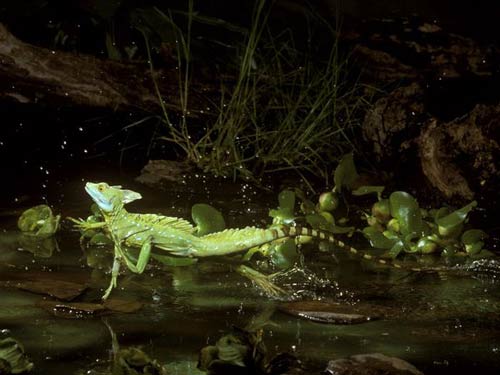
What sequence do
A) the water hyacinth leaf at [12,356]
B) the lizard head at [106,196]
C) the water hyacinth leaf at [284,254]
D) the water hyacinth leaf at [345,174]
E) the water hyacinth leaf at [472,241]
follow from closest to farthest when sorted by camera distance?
1. the water hyacinth leaf at [12,356]
2. the lizard head at [106,196]
3. the water hyacinth leaf at [284,254]
4. the water hyacinth leaf at [472,241]
5. the water hyacinth leaf at [345,174]

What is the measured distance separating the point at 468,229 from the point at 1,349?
356 centimetres

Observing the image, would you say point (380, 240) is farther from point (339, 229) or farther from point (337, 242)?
point (337, 242)

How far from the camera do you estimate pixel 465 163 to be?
19.4 feet

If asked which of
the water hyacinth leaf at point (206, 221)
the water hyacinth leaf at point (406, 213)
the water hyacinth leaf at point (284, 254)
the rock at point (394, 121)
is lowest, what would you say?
the water hyacinth leaf at point (284, 254)

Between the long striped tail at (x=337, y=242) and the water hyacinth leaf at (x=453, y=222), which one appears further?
the water hyacinth leaf at (x=453, y=222)

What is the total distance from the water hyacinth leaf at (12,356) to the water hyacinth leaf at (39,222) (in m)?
2.24

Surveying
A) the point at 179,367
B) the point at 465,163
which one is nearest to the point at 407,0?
the point at 465,163

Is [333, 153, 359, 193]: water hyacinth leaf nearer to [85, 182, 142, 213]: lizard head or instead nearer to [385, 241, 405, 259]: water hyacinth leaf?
[385, 241, 405, 259]: water hyacinth leaf

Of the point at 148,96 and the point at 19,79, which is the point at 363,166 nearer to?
the point at 148,96

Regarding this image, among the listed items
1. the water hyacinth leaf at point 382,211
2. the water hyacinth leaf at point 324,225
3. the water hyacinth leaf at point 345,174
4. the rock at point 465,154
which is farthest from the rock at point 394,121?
the water hyacinth leaf at point 324,225

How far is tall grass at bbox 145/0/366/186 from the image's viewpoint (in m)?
7.14

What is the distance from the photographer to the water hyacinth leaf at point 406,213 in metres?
5.29

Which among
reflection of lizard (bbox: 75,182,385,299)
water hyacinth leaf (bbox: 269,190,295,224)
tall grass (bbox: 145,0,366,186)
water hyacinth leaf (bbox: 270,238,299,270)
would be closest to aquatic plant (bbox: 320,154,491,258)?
water hyacinth leaf (bbox: 269,190,295,224)

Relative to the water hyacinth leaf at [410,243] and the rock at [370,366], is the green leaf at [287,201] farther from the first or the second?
the rock at [370,366]
